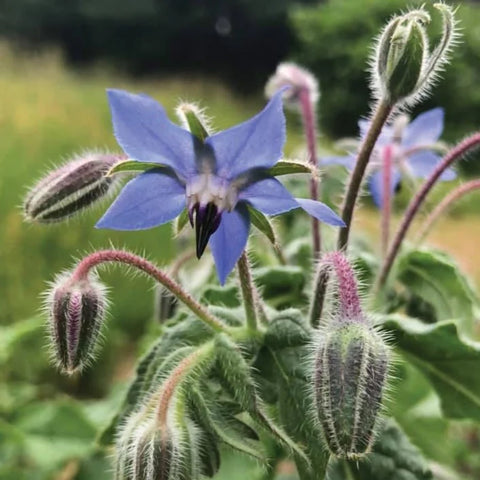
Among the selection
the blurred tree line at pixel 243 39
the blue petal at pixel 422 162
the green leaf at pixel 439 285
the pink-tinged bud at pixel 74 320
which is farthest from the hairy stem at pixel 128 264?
the blurred tree line at pixel 243 39

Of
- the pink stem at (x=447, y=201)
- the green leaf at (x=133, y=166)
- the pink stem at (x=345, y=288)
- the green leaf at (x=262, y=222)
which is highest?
the pink stem at (x=447, y=201)

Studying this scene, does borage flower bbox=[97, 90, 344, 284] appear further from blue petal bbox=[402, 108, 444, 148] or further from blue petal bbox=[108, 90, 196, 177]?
blue petal bbox=[402, 108, 444, 148]

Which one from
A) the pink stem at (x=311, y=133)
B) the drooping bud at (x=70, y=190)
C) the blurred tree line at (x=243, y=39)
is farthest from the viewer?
the blurred tree line at (x=243, y=39)

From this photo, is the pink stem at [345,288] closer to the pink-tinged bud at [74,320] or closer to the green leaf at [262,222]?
the green leaf at [262,222]

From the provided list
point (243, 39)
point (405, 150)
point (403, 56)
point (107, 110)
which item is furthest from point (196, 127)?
point (243, 39)

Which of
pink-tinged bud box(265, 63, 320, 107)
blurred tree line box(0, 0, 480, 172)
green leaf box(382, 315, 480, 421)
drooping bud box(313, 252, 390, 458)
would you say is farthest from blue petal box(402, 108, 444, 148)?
blurred tree line box(0, 0, 480, 172)

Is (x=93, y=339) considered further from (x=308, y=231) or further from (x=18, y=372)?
(x=18, y=372)

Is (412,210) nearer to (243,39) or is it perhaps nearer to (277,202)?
(277,202)
